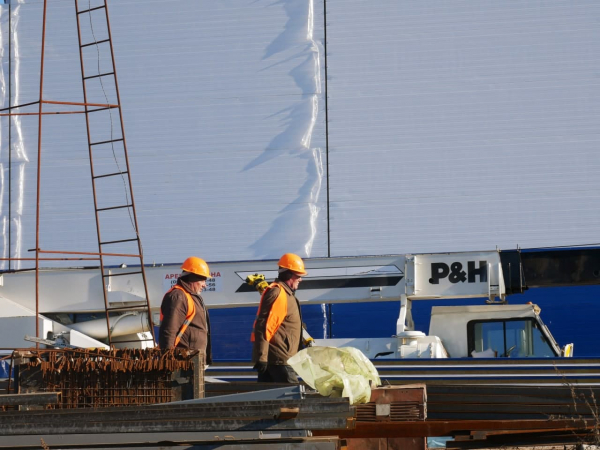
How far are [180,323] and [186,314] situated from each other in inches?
3.7

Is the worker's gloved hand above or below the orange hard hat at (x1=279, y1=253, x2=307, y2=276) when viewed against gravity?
below

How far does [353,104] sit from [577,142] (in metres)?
4.17

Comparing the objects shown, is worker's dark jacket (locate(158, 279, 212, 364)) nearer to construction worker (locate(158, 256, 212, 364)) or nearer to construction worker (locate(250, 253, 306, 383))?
construction worker (locate(158, 256, 212, 364))

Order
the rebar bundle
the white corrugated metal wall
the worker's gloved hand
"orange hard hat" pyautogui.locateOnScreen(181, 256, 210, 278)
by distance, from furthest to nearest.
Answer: the white corrugated metal wall
"orange hard hat" pyautogui.locateOnScreen(181, 256, 210, 278)
the worker's gloved hand
the rebar bundle

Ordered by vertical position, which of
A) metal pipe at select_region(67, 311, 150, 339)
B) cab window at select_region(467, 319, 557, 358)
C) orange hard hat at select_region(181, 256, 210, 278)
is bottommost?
cab window at select_region(467, 319, 557, 358)

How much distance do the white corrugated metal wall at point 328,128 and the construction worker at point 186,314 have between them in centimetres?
914

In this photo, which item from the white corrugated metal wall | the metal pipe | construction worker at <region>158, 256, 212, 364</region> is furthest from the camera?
the white corrugated metal wall

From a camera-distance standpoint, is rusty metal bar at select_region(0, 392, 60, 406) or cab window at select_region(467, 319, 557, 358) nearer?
rusty metal bar at select_region(0, 392, 60, 406)

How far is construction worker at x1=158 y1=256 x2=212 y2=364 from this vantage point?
24.5 ft

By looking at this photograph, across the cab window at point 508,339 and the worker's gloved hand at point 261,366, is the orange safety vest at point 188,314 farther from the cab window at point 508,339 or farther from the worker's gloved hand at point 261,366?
the cab window at point 508,339

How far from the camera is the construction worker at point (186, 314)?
294 inches

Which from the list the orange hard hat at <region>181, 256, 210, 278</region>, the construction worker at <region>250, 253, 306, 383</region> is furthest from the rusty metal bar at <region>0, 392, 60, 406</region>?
the orange hard hat at <region>181, 256, 210, 278</region>

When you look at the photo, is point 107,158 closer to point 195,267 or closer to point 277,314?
point 195,267

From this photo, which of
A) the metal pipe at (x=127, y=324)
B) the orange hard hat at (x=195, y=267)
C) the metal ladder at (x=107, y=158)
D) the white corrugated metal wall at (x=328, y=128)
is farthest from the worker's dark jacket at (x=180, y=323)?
the metal ladder at (x=107, y=158)
